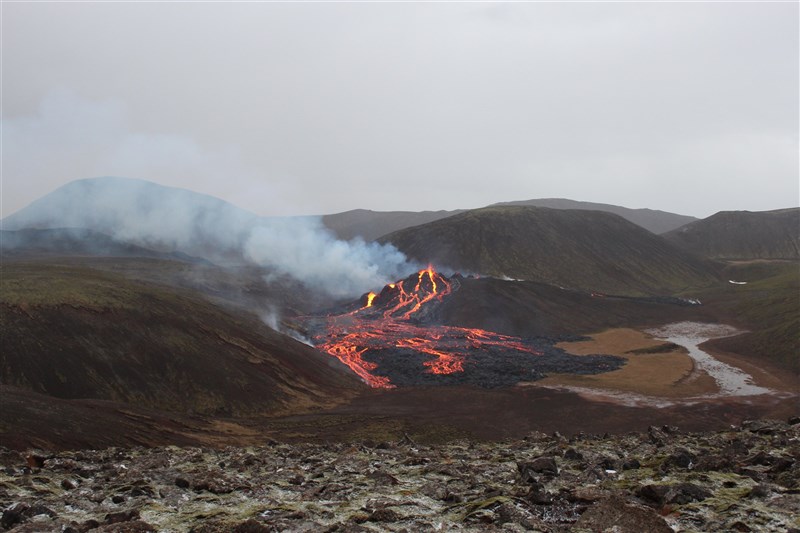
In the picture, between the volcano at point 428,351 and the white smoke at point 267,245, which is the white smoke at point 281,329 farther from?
the white smoke at point 267,245

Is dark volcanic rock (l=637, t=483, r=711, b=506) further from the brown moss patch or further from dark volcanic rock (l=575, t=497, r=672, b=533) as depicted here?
the brown moss patch

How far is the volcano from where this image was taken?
63.1m

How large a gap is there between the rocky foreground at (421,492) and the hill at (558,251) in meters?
139

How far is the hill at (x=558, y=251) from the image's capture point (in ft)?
512

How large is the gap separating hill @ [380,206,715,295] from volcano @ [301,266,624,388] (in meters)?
52.7

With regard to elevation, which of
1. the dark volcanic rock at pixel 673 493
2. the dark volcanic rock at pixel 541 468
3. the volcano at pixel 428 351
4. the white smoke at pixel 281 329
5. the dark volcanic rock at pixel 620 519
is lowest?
the volcano at pixel 428 351

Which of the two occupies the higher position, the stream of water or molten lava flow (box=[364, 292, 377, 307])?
molten lava flow (box=[364, 292, 377, 307])

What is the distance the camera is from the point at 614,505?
909cm

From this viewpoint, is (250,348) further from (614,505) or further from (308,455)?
(614,505)

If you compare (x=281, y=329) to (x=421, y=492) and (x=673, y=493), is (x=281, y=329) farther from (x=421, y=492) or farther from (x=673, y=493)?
(x=673, y=493)

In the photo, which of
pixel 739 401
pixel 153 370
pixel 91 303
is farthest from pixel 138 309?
pixel 739 401

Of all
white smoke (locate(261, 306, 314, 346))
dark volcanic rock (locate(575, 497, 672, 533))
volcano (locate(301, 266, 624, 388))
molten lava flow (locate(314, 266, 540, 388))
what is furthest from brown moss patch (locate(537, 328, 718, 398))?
dark volcanic rock (locate(575, 497, 672, 533))

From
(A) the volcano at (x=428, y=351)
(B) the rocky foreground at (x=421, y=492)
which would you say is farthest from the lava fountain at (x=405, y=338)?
(B) the rocky foreground at (x=421, y=492)

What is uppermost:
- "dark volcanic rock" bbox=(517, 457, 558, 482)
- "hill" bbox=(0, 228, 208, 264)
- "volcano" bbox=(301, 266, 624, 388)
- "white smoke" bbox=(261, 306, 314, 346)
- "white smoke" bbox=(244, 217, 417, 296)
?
"hill" bbox=(0, 228, 208, 264)
